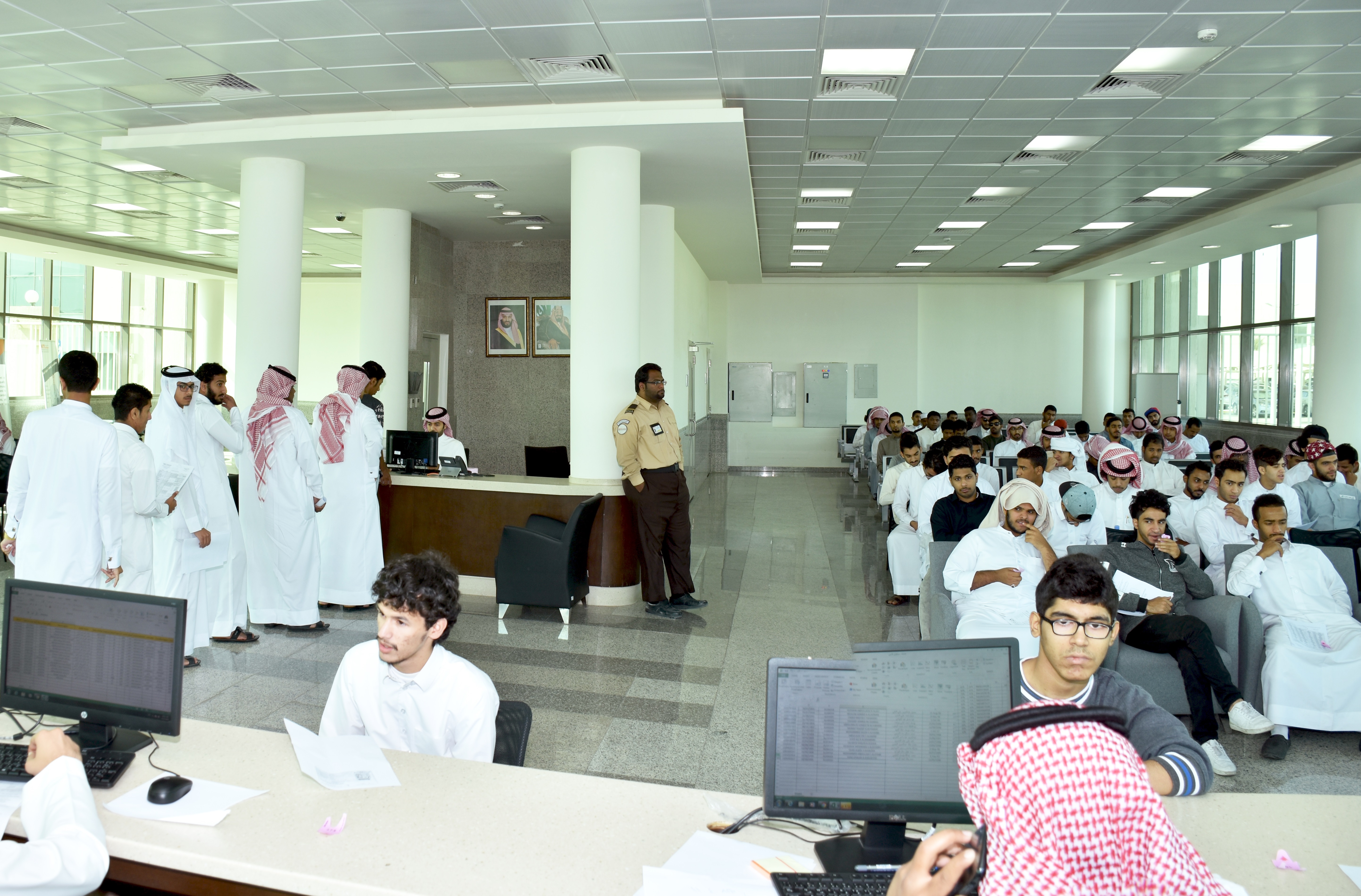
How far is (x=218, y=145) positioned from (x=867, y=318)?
13701mm

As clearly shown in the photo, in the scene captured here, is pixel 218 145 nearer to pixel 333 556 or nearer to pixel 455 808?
pixel 333 556

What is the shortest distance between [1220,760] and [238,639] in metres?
5.67

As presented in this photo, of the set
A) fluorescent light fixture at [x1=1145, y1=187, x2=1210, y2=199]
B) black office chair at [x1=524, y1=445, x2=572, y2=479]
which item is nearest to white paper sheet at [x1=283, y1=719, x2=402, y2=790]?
black office chair at [x1=524, y1=445, x2=572, y2=479]

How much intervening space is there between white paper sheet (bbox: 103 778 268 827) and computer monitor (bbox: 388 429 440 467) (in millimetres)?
5811

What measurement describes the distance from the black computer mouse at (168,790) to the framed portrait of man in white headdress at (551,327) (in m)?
9.90

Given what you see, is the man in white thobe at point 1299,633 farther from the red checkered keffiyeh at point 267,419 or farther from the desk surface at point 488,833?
the red checkered keffiyeh at point 267,419

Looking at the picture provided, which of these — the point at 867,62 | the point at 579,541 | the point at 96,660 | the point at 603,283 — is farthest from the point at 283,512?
the point at 867,62

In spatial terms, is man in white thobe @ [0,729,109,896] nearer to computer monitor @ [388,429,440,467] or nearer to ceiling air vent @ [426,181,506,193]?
computer monitor @ [388,429,440,467]

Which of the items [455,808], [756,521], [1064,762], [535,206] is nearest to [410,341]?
[535,206]

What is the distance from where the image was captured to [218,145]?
24.7ft

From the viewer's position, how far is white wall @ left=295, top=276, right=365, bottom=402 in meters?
19.1

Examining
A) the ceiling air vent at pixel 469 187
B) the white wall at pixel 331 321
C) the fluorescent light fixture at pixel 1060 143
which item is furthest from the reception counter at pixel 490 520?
the white wall at pixel 331 321

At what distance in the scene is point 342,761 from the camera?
88.5 inches

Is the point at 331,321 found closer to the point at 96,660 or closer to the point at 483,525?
the point at 483,525
